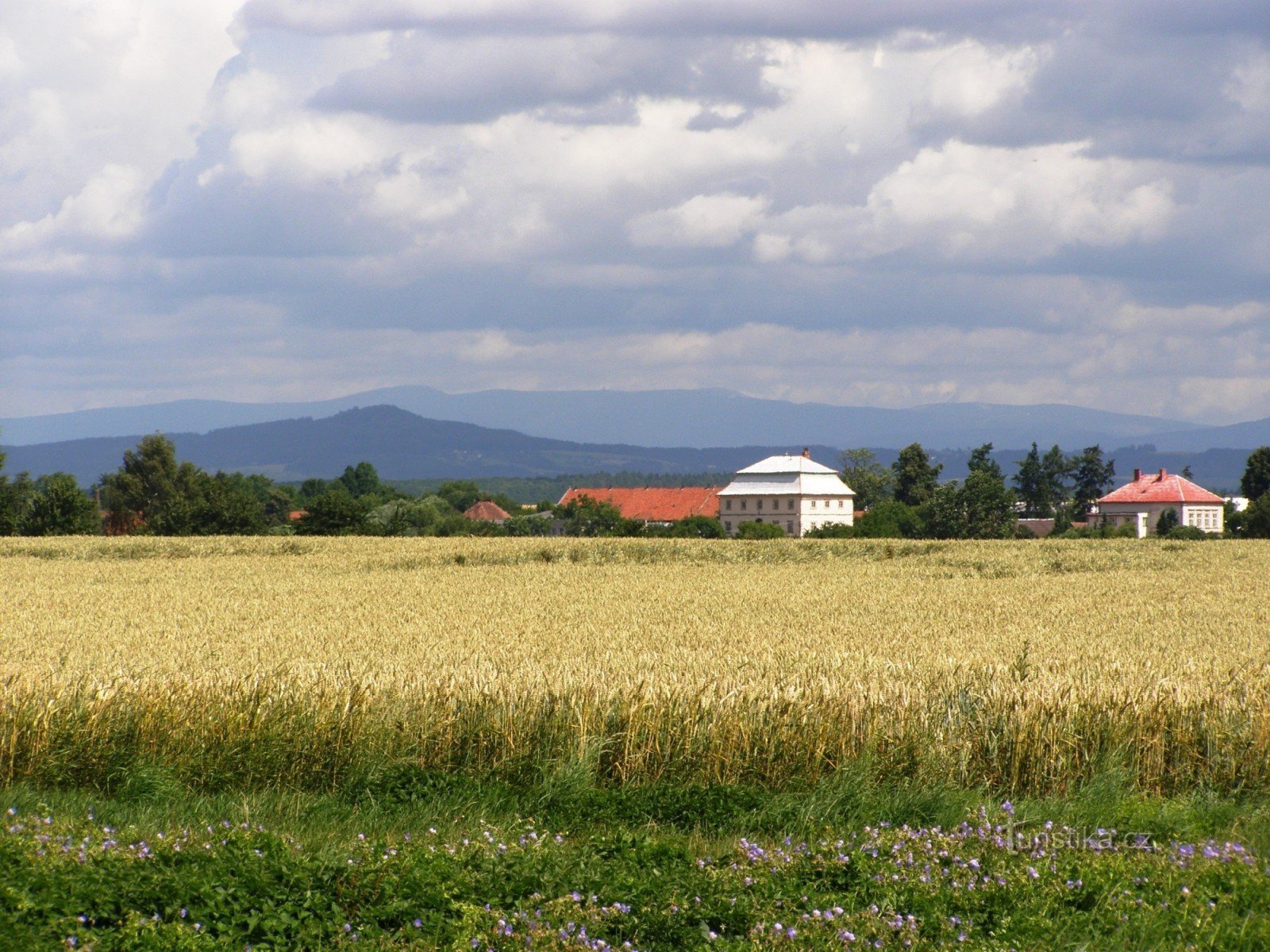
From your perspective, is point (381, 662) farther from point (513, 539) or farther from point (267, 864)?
point (513, 539)

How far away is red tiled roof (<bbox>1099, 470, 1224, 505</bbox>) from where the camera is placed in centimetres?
14900

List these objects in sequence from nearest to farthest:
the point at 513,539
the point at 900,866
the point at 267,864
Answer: the point at 267,864 → the point at 900,866 → the point at 513,539

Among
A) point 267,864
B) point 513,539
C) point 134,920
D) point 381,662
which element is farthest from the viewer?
point 513,539

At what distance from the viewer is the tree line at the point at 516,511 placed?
257 feet

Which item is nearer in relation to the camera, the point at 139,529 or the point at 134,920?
the point at 134,920

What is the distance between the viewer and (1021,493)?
172 meters

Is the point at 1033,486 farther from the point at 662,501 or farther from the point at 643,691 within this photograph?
the point at 643,691

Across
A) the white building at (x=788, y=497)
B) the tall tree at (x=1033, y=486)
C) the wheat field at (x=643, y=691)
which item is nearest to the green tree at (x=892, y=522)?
the white building at (x=788, y=497)

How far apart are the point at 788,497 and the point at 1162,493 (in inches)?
1869

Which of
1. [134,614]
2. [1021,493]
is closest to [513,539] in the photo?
[134,614]

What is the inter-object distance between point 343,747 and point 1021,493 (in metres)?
171

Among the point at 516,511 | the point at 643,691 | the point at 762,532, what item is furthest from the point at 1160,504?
the point at 643,691

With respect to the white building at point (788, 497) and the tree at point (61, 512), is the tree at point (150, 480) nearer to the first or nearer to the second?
the tree at point (61, 512)

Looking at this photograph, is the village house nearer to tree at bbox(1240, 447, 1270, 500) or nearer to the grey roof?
the grey roof
